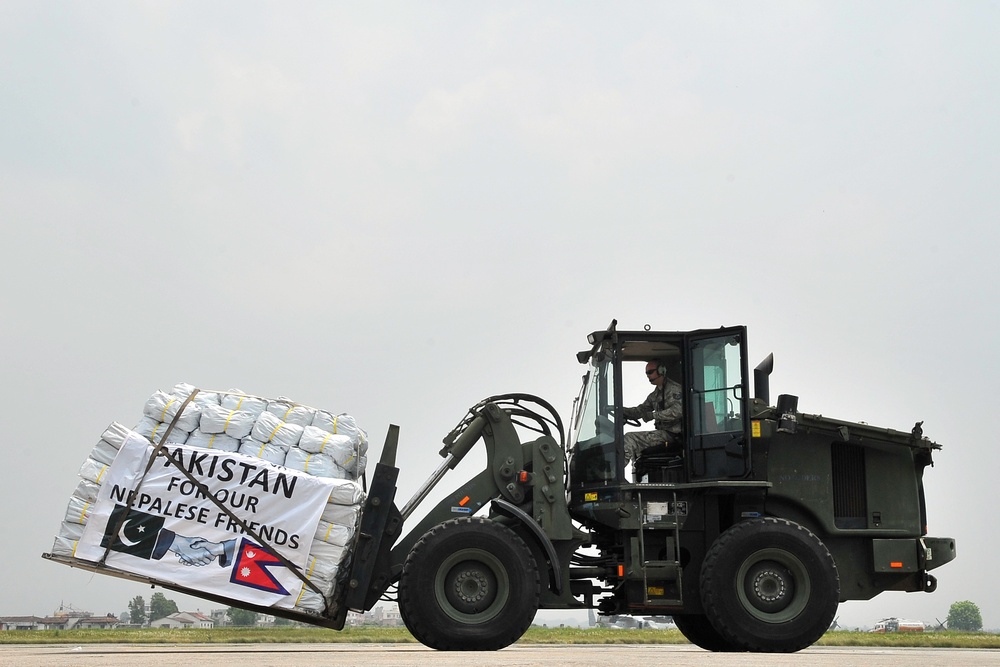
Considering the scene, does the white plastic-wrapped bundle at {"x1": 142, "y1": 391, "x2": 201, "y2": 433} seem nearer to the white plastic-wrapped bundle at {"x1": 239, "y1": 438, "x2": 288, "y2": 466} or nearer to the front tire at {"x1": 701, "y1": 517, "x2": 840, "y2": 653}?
the white plastic-wrapped bundle at {"x1": 239, "y1": 438, "x2": 288, "y2": 466}

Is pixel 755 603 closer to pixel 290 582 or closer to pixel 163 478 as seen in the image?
pixel 290 582

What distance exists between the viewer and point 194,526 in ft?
36.3

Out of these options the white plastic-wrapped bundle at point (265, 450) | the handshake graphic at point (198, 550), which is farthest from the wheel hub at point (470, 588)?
the handshake graphic at point (198, 550)

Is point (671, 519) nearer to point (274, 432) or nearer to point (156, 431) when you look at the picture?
point (274, 432)

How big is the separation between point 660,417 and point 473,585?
2.95 meters

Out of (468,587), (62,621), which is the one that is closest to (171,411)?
(468,587)

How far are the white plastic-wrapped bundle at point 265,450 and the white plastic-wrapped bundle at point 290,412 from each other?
33cm

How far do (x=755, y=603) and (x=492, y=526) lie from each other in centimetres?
303

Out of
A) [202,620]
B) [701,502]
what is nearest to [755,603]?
[701,502]

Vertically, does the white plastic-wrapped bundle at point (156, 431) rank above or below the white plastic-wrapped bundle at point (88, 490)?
above

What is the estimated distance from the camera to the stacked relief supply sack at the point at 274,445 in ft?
36.5

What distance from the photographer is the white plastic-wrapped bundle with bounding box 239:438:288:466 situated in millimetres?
11359

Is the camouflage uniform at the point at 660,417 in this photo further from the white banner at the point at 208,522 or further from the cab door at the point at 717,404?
the white banner at the point at 208,522

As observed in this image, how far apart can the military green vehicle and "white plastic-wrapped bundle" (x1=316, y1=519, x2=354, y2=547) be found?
37 cm
